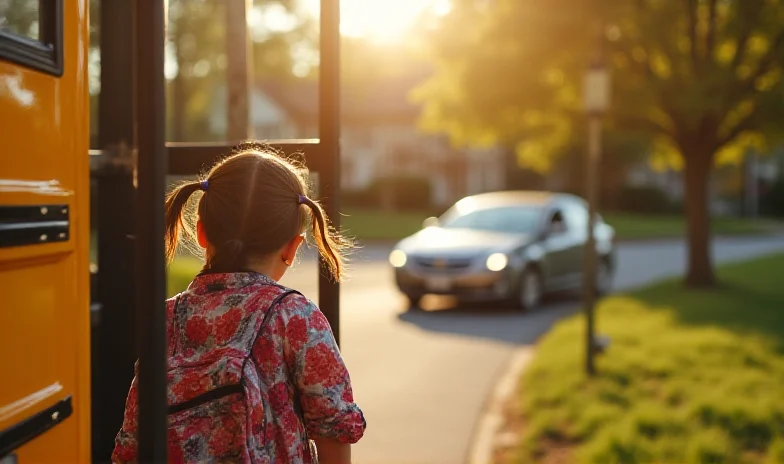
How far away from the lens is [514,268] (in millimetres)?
11922

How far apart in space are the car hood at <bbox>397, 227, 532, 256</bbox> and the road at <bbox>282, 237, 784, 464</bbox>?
2.74 feet

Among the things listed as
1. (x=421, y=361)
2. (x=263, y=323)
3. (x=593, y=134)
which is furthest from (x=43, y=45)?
(x=421, y=361)

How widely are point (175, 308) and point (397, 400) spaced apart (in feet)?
18.0

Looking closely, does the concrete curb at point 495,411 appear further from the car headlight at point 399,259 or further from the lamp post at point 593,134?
the car headlight at point 399,259

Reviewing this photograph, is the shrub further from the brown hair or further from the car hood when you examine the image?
the brown hair

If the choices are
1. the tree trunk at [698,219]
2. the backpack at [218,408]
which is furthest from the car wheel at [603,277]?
the backpack at [218,408]

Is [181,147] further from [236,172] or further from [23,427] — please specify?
[23,427]

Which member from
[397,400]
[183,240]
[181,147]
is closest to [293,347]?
[183,240]

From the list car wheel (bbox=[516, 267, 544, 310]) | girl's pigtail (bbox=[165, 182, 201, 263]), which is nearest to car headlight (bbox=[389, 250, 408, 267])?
car wheel (bbox=[516, 267, 544, 310])

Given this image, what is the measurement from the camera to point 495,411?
6.79 metres

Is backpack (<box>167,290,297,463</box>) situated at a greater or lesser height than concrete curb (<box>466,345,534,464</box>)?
greater

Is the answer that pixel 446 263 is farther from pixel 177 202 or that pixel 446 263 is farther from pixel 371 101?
pixel 371 101

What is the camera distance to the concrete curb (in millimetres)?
5637

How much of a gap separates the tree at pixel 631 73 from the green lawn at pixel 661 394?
3.95 meters
